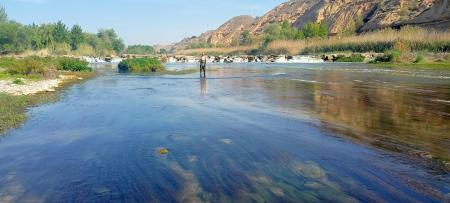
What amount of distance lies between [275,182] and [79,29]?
117304 millimetres

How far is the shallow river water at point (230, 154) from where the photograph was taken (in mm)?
6648

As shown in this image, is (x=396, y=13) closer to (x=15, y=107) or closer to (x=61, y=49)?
(x=61, y=49)

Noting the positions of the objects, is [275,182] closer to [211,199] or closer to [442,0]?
[211,199]

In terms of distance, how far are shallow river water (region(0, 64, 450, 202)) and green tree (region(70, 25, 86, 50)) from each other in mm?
102311

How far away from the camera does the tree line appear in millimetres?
78750

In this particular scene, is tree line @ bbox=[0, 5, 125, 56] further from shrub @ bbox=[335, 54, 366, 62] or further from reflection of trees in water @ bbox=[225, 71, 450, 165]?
reflection of trees in water @ bbox=[225, 71, 450, 165]

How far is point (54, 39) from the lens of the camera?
103m

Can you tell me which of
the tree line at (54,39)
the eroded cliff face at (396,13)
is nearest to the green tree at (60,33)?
the tree line at (54,39)

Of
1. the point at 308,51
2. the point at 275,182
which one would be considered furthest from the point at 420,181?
the point at 308,51

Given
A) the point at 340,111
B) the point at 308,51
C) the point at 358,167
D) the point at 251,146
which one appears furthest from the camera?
the point at 308,51

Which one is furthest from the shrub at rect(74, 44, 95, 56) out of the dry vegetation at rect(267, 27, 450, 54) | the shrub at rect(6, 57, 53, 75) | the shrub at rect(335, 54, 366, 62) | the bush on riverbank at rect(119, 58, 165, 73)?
the shrub at rect(6, 57, 53, 75)

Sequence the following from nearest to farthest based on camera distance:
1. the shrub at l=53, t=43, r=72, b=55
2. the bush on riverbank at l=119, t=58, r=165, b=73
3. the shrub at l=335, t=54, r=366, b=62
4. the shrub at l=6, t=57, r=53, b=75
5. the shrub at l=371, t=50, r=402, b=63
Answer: the shrub at l=6, t=57, r=53, b=75 → the bush on riverbank at l=119, t=58, r=165, b=73 → the shrub at l=371, t=50, r=402, b=63 → the shrub at l=335, t=54, r=366, b=62 → the shrub at l=53, t=43, r=72, b=55

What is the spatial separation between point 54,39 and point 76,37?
30.5 ft

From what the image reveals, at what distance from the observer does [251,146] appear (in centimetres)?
972
